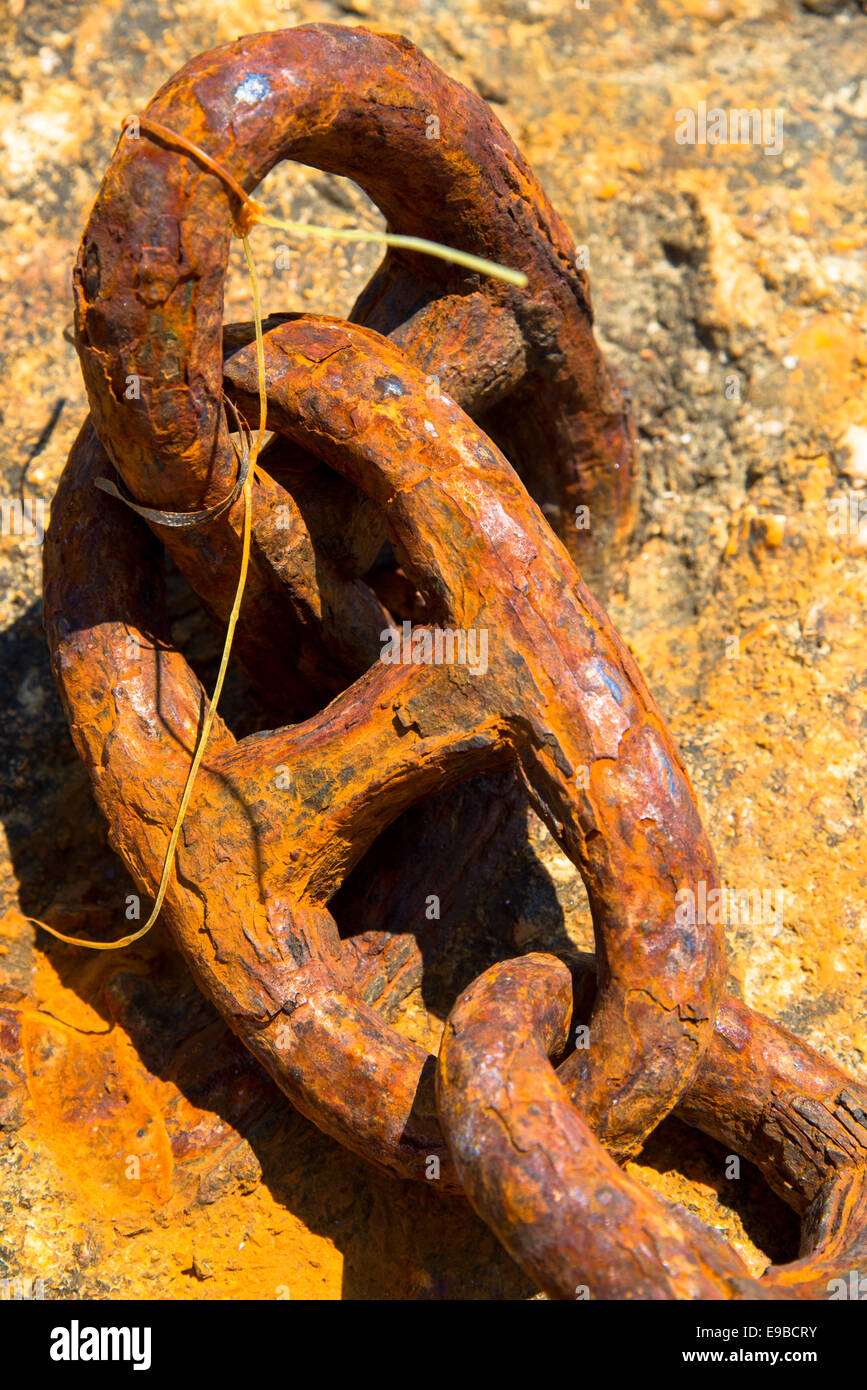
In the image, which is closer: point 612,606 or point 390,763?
point 390,763

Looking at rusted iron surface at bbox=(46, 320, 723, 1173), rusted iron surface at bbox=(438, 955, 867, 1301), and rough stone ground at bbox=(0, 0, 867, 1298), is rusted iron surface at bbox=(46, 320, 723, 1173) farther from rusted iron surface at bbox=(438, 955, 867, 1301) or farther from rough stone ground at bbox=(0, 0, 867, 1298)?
Answer: rough stone ground at bbox=(0, 0, 867, 1298)

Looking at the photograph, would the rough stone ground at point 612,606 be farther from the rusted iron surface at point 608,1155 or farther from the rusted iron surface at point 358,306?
the rusted iron surface at point 358,306

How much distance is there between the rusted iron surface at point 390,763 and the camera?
1970mm

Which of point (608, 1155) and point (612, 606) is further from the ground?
point (612, 606)

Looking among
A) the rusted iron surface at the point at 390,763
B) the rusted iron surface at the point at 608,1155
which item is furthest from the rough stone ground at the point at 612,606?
the rusted iron surface at the point at 390,763

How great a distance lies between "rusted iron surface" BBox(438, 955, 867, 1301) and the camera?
1673mm

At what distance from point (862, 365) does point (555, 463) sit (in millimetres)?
1012

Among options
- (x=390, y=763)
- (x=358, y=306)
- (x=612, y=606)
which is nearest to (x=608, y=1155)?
(x=390, y=763)

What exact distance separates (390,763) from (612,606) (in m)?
1.37

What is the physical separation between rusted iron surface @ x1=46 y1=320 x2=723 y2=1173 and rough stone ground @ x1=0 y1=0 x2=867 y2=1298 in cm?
42

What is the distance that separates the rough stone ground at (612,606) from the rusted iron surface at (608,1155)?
0.27 meters

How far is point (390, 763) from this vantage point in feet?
6.98

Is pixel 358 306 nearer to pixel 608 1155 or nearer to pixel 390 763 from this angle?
pixel 390 763

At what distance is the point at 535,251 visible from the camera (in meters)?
2.59
